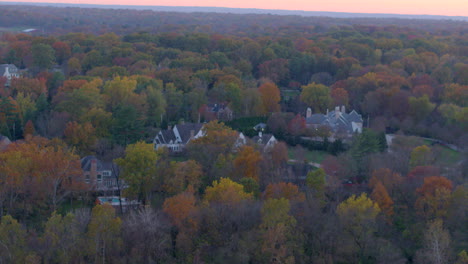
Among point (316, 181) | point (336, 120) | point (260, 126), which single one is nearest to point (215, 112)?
point (260, 126)

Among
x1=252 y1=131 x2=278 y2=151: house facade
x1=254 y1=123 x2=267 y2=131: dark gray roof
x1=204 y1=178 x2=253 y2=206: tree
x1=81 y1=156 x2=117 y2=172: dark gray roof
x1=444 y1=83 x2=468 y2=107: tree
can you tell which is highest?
x1=204 y1=178 x2=253 y2=206: tree

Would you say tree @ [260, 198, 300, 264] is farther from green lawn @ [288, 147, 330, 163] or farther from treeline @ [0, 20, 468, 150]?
treeline @ [0, 20, 468, 150]

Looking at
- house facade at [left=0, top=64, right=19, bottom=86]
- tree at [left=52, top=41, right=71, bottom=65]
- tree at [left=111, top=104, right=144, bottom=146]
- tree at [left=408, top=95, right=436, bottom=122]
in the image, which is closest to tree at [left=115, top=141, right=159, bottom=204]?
tree at [left=111, top=104, right=144, bottom=146]

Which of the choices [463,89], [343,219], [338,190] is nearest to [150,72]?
[463,89]

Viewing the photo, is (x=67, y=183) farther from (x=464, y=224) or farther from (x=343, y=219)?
(x=464, y=224)

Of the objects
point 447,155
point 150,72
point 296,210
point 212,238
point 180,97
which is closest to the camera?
point 212,238

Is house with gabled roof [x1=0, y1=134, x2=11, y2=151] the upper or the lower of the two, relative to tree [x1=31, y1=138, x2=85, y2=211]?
lower
